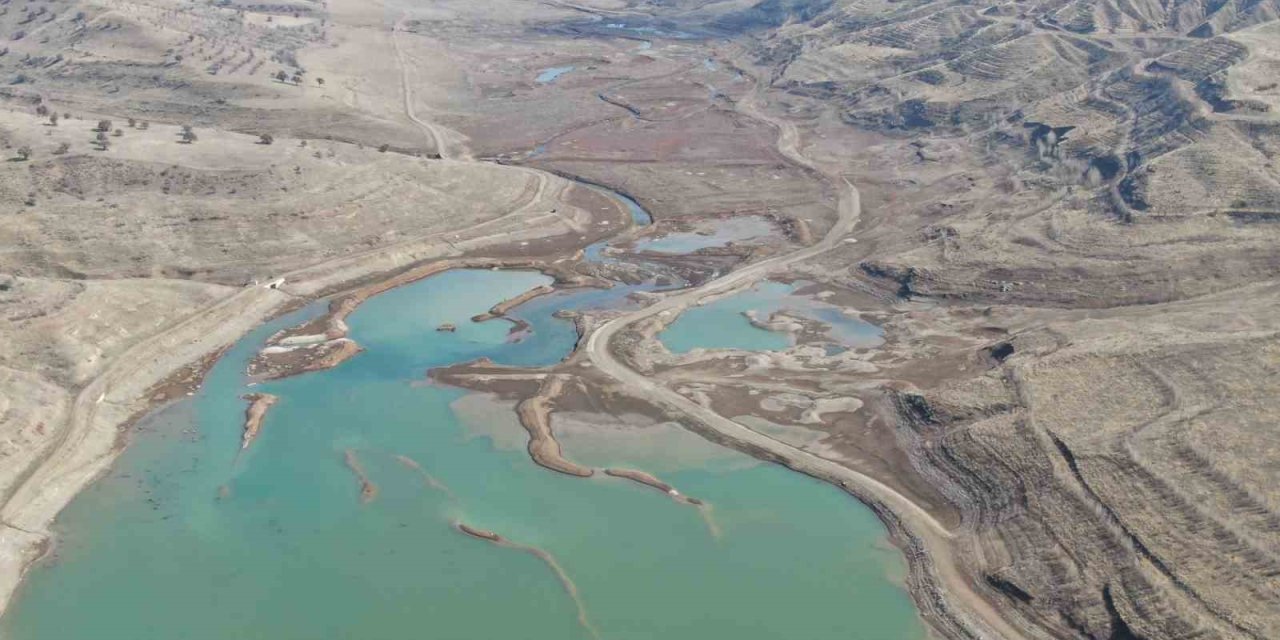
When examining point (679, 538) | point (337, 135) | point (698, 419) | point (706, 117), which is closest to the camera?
point (679, 538)

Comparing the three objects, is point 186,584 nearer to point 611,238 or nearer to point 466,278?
point 466,278

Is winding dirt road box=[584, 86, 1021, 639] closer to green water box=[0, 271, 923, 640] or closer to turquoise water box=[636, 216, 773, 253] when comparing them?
green water box=[0, 271, 923, 640]

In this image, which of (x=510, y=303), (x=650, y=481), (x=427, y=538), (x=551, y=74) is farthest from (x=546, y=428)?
(x=551, y=74)

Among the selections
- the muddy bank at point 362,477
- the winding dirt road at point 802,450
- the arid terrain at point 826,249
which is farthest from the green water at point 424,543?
the arid terrain at point 826,249

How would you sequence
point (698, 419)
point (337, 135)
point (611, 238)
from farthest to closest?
point (337, 135), point (611, 238), point (698, 419)

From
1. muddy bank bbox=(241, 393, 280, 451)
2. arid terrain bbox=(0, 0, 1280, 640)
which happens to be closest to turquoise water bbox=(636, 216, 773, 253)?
arid terrain bbox=(0, 0, 1280, 640)

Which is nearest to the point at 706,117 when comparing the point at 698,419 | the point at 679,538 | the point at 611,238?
the point at 611,238

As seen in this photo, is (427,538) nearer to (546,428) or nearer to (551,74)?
(546,428)

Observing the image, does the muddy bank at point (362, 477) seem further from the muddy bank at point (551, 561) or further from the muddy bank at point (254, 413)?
the muddy bank at point (254, 413)
